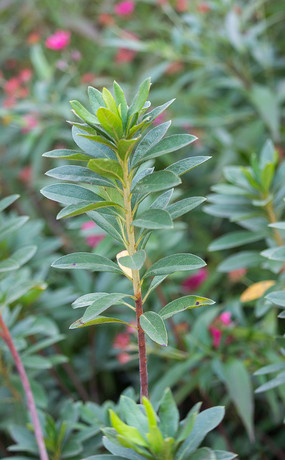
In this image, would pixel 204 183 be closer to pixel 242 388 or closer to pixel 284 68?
pixel 284 68

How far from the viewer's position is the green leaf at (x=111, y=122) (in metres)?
0.51

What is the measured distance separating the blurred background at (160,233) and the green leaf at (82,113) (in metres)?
0.35

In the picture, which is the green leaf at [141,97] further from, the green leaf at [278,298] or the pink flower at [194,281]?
the pink flower at [194,281]

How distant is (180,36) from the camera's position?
1.66 metres

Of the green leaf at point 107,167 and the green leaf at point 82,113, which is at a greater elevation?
the green leaf at point 82,113

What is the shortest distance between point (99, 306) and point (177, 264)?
0.09 m

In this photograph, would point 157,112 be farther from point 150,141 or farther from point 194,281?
point 194,281

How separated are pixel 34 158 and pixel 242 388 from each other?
1.07m

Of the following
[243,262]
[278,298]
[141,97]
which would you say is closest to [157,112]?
[141,97]

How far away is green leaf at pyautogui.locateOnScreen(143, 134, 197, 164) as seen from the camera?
1.79 ft

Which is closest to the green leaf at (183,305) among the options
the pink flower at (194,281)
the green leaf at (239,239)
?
the green leaf at (239,239)

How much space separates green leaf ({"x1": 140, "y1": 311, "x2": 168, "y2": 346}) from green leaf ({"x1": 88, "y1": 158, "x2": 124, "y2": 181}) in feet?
0.47

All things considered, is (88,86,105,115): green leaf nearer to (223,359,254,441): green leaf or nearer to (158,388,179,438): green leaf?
(158,388,179,438): green leaf

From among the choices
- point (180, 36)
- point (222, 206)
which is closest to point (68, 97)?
point (180, 36)
